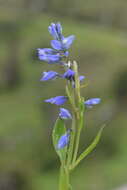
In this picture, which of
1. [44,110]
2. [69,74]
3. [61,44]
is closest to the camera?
[69,74]

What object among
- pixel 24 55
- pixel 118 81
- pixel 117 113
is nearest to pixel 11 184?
pixel 117 113

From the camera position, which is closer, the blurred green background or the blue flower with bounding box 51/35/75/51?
the blue flower with bounding box 51/35/75/51

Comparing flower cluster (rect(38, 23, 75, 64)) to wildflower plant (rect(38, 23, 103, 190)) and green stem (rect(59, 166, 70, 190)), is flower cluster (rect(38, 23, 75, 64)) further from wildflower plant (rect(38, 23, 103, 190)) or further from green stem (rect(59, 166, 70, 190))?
green stem (rect(59, 166, 70, 190))

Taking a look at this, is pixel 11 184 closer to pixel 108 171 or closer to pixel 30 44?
pixel 108 171

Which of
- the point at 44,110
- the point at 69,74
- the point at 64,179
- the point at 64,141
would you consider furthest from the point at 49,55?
the point at 44,110

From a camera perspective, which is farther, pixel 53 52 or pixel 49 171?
pixel 49 171

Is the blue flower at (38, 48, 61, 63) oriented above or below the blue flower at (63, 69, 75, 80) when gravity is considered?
above

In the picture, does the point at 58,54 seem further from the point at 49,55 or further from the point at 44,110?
the point at 44,110

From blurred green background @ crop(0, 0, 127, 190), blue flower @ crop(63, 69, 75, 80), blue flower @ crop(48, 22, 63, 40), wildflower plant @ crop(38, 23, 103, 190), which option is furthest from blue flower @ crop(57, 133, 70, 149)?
blurred green background @ crop(0, 0, 127, 190)
